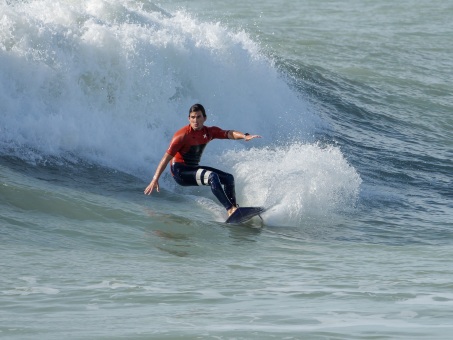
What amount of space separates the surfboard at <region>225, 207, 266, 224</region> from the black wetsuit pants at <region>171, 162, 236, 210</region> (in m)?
0.16

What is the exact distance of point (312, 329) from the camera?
6.09 m

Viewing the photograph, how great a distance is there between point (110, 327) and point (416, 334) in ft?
6.34

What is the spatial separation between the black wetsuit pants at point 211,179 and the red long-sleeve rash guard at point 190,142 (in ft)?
0.30

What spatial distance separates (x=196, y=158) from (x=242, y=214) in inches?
34.6

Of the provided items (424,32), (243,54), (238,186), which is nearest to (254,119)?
(243,54)

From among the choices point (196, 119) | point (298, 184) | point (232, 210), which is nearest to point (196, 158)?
point (196, 119)

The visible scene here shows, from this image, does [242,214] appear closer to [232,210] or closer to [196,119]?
[232,210]

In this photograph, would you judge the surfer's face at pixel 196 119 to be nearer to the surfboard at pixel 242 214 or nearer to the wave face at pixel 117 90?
the surfboard at pixel 242 214

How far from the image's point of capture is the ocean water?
265 inches

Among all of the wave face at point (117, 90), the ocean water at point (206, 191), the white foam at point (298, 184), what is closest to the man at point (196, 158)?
the ocean water at point (206, 191)

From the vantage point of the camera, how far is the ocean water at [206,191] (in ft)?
22.0

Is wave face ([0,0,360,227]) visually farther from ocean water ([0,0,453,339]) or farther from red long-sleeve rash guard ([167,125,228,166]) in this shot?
red long-sleeve rash guard ([167,125,228,166])

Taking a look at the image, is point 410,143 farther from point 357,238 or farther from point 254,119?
point 357,238

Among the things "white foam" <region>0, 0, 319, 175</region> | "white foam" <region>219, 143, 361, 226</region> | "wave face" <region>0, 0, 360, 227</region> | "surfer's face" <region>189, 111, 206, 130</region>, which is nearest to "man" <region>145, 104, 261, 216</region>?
"surfer's face" <region>189, 111, 206, 130</region>
